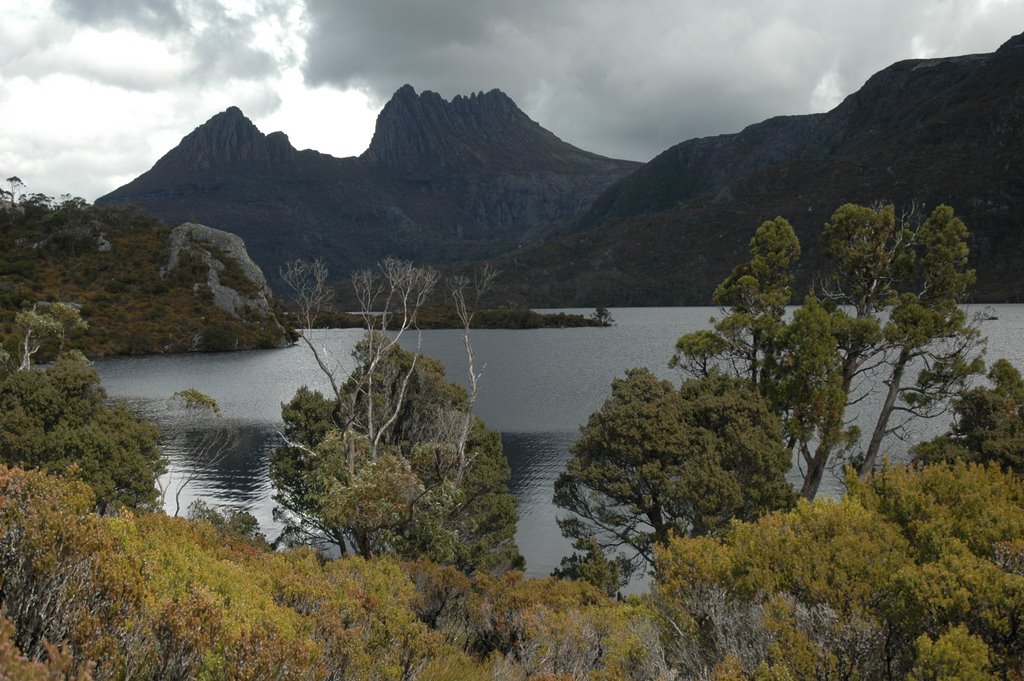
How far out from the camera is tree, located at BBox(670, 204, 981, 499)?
93.9ft

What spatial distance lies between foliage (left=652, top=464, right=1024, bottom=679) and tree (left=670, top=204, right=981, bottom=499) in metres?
12.7

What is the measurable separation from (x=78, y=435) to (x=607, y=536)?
26.3 m

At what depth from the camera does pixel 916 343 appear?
96.0 feet

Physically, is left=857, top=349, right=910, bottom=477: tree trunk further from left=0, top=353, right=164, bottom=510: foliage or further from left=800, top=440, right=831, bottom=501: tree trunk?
left=0, top=353, right=164, bottom=510: foliage

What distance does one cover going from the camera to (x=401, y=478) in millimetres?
20922

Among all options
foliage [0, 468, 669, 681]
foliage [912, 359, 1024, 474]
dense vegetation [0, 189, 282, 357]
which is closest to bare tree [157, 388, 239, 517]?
foliage [0, 468, 669, 681]

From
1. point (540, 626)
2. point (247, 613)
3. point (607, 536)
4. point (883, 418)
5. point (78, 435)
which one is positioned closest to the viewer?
point (247, 613)

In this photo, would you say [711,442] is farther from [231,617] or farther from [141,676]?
[141,676]

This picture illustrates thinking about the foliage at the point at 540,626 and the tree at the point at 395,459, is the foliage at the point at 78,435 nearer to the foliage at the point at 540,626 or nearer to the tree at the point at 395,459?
the tree at the point at 395,459

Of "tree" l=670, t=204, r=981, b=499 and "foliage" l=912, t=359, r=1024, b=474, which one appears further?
"tree" l=670, t=204, r=981, b=499

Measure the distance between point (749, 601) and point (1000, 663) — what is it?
4.27 m

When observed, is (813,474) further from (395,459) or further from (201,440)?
(201,440)

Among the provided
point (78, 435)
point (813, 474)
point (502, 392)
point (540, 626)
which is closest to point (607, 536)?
point (813, 474)

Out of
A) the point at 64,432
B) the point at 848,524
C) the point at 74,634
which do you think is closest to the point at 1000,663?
the point at 848,524
